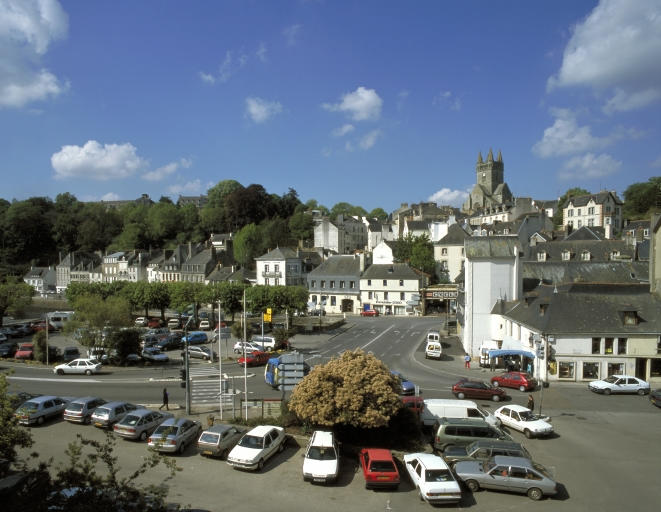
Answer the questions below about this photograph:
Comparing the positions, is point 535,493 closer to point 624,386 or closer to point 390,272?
point 624,386

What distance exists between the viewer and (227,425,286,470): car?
666 inches

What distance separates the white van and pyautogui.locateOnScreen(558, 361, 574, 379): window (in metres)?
11.2

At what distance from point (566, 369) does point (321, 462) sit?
837 inches

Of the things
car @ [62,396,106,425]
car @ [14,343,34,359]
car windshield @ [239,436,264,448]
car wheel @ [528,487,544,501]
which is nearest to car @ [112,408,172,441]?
car @ [62,396,106,425]

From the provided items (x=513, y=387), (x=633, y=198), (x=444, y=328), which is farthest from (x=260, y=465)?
(x=633, y=198)

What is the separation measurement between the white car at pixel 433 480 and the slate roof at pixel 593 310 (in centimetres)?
1830

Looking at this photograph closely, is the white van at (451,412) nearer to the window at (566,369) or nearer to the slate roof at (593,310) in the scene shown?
the window at (566,369)

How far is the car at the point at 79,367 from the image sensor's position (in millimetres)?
32781

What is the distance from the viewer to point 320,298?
7038 centimetres

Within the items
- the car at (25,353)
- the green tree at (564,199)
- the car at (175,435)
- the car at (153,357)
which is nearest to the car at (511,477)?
the car at (175,435)

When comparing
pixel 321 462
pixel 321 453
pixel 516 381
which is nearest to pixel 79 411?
pixel 321 453

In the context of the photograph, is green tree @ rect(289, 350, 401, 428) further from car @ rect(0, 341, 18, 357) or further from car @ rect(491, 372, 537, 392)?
car @ rect(0, 341, 18, 357)

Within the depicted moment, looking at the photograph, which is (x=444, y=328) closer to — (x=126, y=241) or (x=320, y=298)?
(x=320, y=298)

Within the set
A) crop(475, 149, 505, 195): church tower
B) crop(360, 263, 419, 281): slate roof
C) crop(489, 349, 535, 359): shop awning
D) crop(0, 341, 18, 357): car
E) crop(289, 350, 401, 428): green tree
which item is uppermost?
crop(475, 149, 505, 195): church tower
